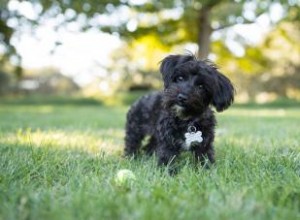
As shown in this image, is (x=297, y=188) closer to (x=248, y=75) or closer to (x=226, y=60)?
(x=226, y=60)

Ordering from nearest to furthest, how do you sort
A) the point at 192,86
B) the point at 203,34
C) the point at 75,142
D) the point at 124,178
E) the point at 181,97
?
the point at 124,178 < the point at 181,97 < the point at 192,86 < the point at 75,142 < the point at 203,34

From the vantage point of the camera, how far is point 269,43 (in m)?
30.4

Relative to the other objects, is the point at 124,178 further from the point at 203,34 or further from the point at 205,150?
the point at 203,34

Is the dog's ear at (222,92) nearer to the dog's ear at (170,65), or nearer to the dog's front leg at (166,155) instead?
the dog's ear at (170,65)

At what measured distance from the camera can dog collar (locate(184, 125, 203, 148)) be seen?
479cm

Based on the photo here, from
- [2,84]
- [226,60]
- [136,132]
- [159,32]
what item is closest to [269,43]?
[226,60]

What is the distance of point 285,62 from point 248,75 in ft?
18.2

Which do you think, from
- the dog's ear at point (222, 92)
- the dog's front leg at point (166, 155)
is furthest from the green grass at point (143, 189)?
the dog's ear at point (222, 92)

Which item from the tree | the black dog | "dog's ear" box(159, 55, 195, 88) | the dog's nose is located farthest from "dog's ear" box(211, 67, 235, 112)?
the tree

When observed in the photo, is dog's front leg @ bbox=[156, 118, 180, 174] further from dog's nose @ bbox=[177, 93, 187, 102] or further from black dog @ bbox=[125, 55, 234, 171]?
dog's nose @ bbox=[177, 93, 187, 102]

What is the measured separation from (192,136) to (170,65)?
29.0 inches

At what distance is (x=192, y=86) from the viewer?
4.64 metres

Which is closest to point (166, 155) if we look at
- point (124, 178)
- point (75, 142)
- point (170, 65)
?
point (170, 65)

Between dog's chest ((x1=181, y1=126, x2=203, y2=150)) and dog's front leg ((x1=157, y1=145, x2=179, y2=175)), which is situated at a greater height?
dog's chest ((x1=181, y1=126, x2=203, y2=150))
